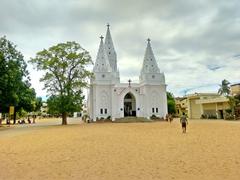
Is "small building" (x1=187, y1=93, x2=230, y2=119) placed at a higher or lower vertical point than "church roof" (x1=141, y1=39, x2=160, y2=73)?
lower

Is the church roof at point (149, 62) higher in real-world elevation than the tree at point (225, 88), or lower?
higher

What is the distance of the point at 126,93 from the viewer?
49.8 metres

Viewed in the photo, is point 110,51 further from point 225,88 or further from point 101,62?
point 225,88

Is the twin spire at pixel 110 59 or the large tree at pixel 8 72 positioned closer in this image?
the large tree at pixel 8 72

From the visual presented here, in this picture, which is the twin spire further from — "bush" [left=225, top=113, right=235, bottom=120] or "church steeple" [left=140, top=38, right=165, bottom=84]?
"bush" [left=225, top=113, right=235, bottom=120]

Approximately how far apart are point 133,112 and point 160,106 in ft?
17.8

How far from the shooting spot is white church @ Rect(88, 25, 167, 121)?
4816 centimetres

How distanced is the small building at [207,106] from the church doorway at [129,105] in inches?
552

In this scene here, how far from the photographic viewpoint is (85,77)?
3659 cm

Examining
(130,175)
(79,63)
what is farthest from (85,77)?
(130,175)

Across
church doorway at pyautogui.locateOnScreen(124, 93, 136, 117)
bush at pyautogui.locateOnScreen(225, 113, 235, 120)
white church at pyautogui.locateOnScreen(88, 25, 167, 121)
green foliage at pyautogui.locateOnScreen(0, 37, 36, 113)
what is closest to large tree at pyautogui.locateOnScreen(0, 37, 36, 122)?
green foliage at pyautogui.locateOnScreen(0, 37, 36, 113)

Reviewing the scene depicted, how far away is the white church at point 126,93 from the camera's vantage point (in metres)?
48.2

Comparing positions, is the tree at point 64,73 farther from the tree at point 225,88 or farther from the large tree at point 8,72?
the tree at point 225,88

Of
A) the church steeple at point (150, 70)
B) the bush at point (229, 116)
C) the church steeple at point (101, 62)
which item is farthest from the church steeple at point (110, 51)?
the bush at point (229, 116)
